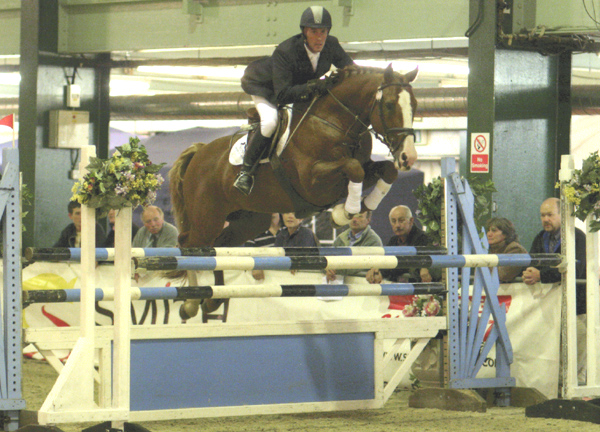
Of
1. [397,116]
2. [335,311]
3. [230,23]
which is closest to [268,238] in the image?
[335,311]

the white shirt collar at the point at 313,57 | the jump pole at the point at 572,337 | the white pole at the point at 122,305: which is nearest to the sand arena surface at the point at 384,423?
the jump pole at the point at 572,337

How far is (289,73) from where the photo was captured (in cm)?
410

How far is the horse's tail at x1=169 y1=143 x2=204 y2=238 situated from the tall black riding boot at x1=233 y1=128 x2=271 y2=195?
2.92 ft

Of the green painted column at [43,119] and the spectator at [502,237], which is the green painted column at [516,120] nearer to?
the spectator at [502,237]

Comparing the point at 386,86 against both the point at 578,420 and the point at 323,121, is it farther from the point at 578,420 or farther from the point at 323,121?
the point at 578,420

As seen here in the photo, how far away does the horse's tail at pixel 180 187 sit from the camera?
5.09 m

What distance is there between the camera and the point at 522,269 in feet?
16.0

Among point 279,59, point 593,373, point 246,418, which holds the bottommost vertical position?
point 246,418

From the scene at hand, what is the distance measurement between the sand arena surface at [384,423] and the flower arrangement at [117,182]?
3.82ft

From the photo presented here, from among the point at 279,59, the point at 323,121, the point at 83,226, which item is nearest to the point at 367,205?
the point at 323,121

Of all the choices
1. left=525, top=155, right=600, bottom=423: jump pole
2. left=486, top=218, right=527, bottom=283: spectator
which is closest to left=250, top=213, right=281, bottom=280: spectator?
Result: left=486, top=218, right=527, bottom=283: spectator

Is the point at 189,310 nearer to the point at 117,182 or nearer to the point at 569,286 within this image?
the point at 117,182

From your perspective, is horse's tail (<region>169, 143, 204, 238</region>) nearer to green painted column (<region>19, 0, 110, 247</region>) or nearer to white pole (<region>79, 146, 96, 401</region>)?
white pole (<region>79, 146, 96, 401</region>)

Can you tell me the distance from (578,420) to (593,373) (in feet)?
0.79
